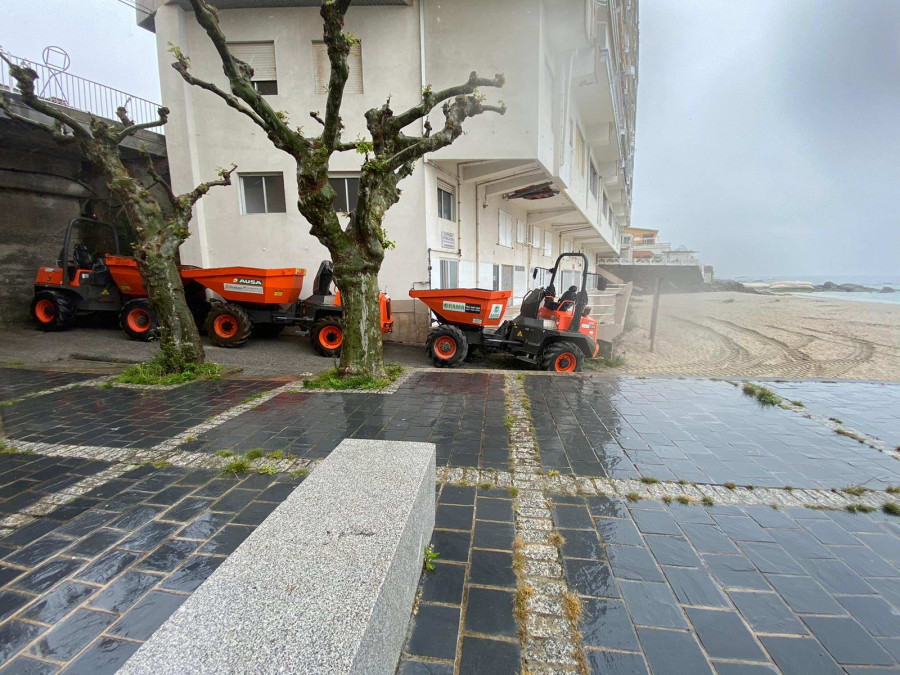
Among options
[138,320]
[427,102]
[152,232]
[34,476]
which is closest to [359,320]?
[427,102]

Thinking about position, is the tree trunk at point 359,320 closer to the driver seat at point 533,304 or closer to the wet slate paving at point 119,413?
the wet slate paving at point 119,413

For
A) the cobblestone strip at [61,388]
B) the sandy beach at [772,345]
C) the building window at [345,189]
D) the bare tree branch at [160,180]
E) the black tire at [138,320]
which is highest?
the building window at [345,189]

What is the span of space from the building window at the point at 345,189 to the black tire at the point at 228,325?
3.53m

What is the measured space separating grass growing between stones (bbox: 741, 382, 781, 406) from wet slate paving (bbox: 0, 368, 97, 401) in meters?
9.74

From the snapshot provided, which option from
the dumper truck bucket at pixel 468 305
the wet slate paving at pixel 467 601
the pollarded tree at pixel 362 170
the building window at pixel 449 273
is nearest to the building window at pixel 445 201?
the building window at pixel 449 273

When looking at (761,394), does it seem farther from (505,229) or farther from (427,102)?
(505,229)

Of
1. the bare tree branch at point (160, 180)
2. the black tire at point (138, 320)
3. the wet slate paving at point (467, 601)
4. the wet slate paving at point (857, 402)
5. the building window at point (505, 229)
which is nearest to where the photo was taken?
the wet slate paving at point (467, 601)

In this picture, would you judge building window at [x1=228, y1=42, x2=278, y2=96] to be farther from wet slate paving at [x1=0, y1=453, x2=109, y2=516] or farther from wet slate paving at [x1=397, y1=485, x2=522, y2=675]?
wet slate paving at [x1=397, y1=485, x2=522, y2=675]

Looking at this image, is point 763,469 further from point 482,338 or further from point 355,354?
point 482,338

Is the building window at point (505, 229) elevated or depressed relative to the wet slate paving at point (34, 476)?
elevated

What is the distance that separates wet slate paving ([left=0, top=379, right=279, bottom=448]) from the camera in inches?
167

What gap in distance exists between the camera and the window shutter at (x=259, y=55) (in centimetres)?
1033

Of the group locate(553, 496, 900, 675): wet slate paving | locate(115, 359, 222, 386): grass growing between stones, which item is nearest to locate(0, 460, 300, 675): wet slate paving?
locate(553, 496, 900, 675): wet slate paving

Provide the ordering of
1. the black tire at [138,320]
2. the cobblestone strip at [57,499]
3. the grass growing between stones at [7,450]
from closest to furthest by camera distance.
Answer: the cobblestone strip at [57,499]
the grass growing between stones at [7,450]
the black tire at [138,320]
